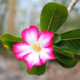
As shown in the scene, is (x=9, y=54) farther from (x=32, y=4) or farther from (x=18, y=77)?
(x=32, y=4)

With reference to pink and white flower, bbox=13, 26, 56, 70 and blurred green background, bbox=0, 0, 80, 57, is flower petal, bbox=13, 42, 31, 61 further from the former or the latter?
blurred green background, bbox=0, 0, 80, 57

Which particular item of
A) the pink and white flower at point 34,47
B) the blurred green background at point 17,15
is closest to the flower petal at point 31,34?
the pink and white flower at point 34,47

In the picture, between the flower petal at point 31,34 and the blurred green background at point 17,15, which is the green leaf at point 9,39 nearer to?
the flower petal at point 31,34

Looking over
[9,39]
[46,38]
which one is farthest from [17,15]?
[46,38]

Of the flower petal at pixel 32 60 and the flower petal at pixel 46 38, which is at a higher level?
the flower petal at pixel 46 38

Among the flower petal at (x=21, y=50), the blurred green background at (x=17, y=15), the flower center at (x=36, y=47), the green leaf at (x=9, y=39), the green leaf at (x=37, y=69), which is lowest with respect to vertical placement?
the blurred green background at (x=17, y=15)

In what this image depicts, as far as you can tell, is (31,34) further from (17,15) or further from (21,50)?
(17,15)

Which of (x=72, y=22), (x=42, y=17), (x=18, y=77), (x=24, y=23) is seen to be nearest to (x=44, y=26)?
(x=42, y=17)
